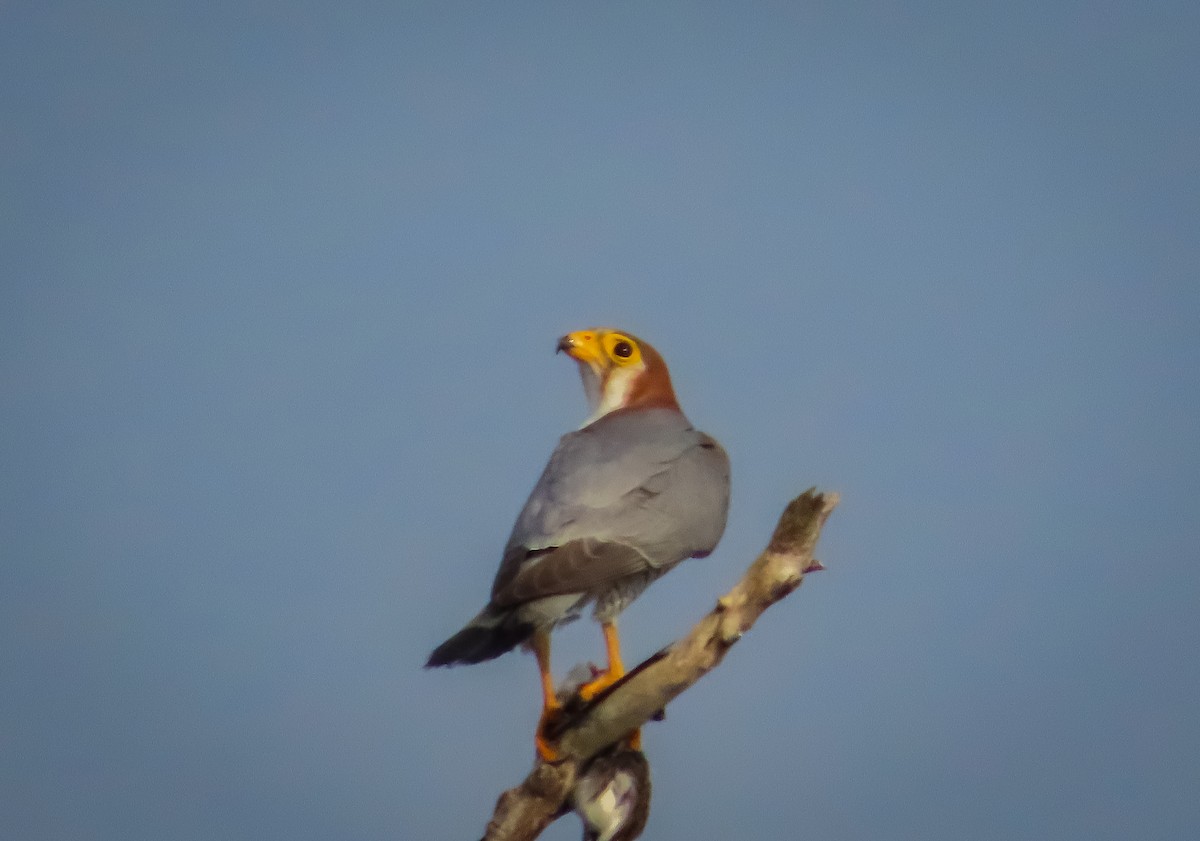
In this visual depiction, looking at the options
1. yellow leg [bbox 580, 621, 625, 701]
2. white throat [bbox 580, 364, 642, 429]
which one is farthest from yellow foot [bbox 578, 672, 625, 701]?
white throat [bbox 580, 364, 642, 429]

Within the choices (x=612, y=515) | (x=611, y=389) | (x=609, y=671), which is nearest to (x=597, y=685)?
(x=609, y=671)

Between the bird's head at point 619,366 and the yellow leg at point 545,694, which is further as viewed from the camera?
the bird's head at point 619,366

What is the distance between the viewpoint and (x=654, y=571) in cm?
270

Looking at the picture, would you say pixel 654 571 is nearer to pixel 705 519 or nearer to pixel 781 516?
pixel 705 519

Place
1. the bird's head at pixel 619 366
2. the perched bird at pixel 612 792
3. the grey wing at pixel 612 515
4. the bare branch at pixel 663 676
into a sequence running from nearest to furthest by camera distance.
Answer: the bare branch at pixel 663 676 < the grey wing at pixel 612 515 < the perched bird at pixel 612 792 < the bird's head at pixel 619 366

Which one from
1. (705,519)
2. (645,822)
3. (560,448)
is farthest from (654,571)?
(645,822)

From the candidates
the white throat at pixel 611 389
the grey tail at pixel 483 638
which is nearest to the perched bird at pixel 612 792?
the grey tail at pixel 483 638

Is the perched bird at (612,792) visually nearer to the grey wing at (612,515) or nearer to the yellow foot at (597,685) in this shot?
the yellow foot at (597,685)

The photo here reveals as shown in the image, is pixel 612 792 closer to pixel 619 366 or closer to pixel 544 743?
pixel 544 743

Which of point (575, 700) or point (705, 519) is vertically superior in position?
point (705, 519)

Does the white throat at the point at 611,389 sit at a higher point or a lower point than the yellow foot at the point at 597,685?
higher

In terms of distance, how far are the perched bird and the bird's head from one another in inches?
31.2

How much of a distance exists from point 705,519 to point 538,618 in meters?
0.42

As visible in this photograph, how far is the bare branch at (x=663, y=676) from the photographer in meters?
2.43
